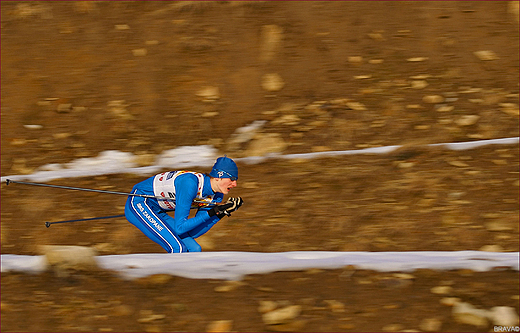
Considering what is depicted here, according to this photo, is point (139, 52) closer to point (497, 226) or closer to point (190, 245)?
point (190, 245)

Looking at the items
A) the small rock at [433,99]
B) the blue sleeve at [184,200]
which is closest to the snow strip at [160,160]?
the small rock at [433,99]

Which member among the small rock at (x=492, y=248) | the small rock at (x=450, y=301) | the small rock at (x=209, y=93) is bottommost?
the small rock at (x=492, y=248)

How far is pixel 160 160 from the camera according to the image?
970 cm

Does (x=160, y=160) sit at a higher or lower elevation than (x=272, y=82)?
lower

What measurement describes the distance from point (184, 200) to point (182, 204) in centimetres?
4

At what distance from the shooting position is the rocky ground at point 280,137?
543 centimetres

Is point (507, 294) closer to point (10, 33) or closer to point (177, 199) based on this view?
point (177, 199)

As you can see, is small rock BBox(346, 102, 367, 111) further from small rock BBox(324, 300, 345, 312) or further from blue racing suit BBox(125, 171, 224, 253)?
small rock BBox(324, 300, 345, 312)

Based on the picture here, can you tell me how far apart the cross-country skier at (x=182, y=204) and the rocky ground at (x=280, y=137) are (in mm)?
513

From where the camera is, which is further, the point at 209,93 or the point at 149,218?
the point at 209,93

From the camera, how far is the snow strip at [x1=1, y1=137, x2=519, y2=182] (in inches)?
356

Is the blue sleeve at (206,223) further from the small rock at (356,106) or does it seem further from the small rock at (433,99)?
the small rock at (433,99)

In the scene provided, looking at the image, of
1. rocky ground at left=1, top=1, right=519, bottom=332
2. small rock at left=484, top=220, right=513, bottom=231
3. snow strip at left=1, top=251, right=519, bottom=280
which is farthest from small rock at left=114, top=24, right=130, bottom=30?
small rock at left=484, top=220, right=513, bottom=231

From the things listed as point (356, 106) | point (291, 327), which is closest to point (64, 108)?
point (356, 106)
